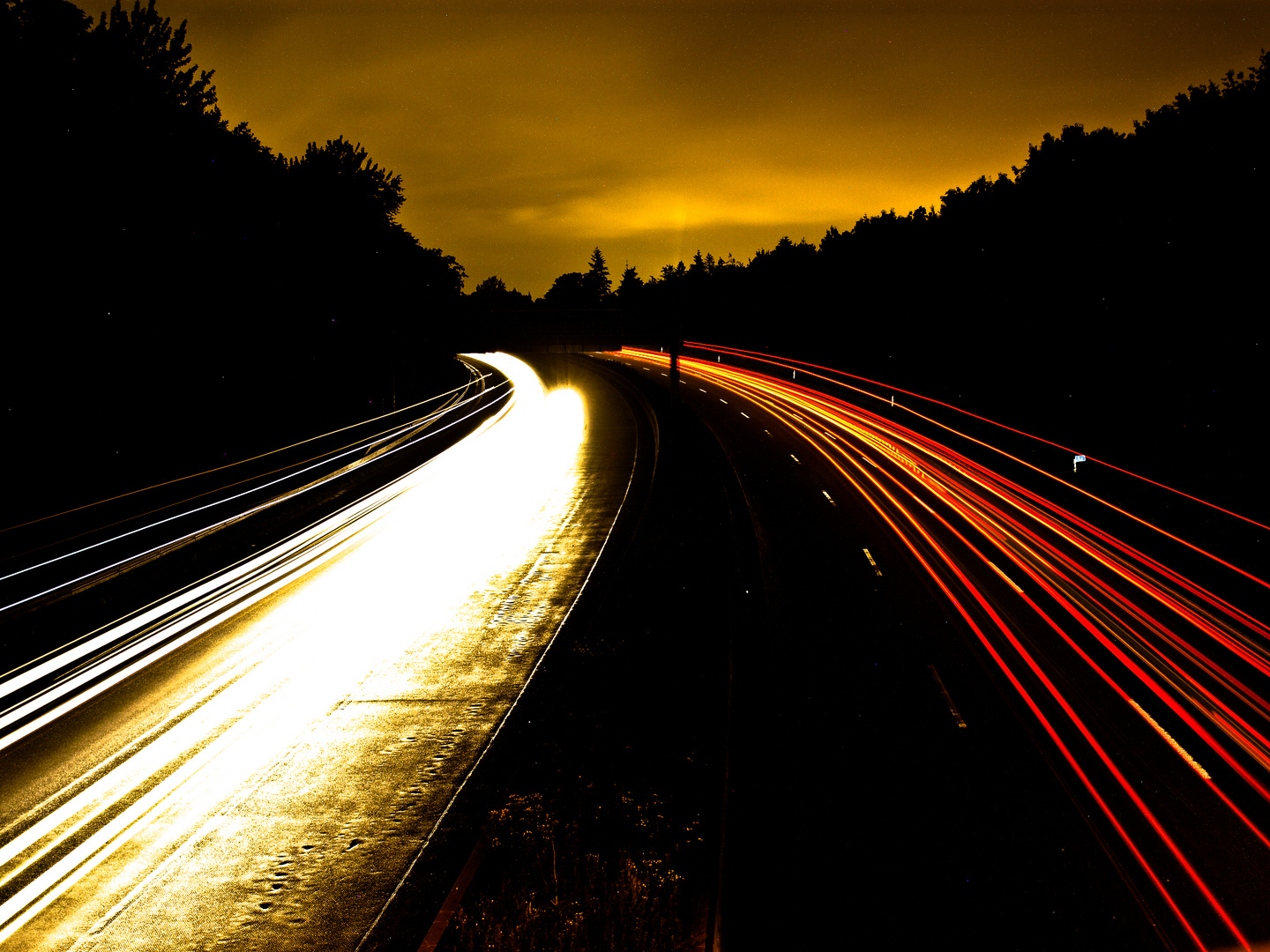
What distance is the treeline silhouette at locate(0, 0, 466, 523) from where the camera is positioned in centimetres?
2214

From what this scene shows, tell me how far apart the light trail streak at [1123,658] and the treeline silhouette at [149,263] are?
21.9 m

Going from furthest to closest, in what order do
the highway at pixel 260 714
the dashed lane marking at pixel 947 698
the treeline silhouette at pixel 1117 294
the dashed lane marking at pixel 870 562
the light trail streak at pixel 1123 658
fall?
the treeline silhouette at pixel 1117 294, the dashed lane marking at pixel 870 562, the dashed lane marking at pixel 947 698, the light trail streak at pixel 1123 658, the highway at pixel 260 714

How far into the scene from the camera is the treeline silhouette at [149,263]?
872 inches

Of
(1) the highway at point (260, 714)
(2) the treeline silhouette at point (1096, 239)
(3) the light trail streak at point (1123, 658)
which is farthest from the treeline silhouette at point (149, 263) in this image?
(3) the light trail streak at point (1123, 658)

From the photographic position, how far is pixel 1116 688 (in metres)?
11.5

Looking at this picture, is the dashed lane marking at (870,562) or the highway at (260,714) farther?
the dashed lane marking at (870,562)

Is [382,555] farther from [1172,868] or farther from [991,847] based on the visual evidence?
[1172,868]

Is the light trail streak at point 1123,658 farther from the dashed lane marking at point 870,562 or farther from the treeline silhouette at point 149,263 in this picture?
the treeline silhouette at point 149,263

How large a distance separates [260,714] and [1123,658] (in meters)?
12.4

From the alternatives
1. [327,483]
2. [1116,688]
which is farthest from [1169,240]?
[327,483]

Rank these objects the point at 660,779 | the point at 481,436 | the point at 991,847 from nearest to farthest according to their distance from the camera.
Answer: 1. the point at 991,847
2. the point at 660,779
3. the point at 481,436

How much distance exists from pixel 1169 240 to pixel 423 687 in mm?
42401

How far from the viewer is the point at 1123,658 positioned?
41.2 feet

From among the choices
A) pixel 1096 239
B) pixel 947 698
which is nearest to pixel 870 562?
pixel 947 698
